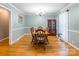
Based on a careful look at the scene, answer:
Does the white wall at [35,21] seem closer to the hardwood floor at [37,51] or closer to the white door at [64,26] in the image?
the white door at [64,26]

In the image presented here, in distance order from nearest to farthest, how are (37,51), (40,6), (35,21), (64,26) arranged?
(37,51), (40,6), (64,26), (35,21)

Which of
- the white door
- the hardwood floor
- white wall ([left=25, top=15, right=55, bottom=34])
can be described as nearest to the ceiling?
the white door

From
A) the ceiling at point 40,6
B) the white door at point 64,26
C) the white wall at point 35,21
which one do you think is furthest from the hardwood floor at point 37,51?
the white wall at point 35,21

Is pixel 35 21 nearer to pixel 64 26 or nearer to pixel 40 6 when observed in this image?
pixel 64 26

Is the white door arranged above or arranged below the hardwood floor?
above

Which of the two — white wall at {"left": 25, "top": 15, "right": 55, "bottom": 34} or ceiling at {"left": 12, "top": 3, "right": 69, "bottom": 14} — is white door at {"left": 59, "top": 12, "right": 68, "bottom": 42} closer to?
ceiling at {"left": 12, "top": 3, "right": 69, "bottom": 14}

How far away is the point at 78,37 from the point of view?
484 centimetres

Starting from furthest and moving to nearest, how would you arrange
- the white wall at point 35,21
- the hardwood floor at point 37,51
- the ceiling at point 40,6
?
the white wall at point 35,21 → the ceiling at point 40,6 → the hardwood floor at point 37,51

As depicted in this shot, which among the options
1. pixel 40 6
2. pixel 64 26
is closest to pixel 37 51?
pixel 40 6

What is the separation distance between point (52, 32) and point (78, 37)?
235 inches

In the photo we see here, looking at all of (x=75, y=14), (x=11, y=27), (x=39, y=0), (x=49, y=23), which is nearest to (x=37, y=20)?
(x=49, y=23)

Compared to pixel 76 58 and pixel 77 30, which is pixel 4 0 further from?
pixel 77 30

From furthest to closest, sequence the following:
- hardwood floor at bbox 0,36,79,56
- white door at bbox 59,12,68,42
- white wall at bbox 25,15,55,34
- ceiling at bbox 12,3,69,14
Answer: white wall at bbox 25,15,55,34 → white door at bbox 59,12,68,42 → ceiling at bbox 12,3,69,14 → hardwood floor at bbox 0,36,79,56

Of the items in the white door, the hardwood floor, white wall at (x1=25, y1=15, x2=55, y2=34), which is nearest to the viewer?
the hardwood floor
